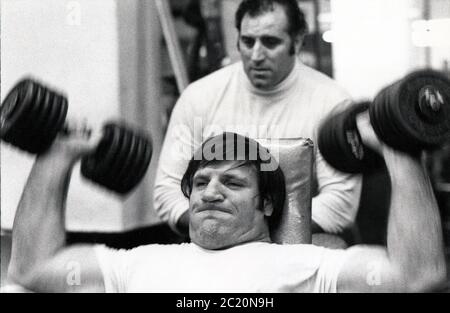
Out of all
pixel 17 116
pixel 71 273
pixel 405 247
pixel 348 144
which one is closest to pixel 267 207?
pixel 348 144

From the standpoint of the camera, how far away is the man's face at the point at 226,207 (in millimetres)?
1433

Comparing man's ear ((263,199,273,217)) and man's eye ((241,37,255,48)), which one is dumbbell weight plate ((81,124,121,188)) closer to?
man's ear ((263,199,273,217))

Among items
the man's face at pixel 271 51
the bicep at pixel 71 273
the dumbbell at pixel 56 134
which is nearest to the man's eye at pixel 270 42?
the man's face at pixel 271 51

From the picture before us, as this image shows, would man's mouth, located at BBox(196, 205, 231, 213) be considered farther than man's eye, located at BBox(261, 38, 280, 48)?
No

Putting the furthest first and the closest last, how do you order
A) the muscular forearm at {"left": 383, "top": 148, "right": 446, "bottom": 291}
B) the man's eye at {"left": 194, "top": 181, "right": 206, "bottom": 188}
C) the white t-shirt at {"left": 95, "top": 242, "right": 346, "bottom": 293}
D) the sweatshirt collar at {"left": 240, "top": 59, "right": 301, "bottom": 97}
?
the sweatshirt collar at {"left": 240, "top": 59, "right": 301, "bottom": 97} < the man's eye at {"left": 194, "top": 181, "right": 206, "bottom": 188} < the white t-shirt at {"left": 95, "top": 242, "right": 346, "bottom": 293} < the muscular forearm at {"left": 383, "top": 148, "right": 446, "bottom": 291}

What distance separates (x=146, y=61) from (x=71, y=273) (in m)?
0.77

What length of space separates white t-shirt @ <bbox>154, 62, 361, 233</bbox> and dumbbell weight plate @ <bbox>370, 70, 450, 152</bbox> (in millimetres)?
355

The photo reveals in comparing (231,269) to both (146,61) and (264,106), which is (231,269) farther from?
(146,61)

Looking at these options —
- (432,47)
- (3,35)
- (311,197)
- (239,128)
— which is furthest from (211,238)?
→ (3,35)

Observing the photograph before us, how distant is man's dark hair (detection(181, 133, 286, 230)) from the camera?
1.49 m

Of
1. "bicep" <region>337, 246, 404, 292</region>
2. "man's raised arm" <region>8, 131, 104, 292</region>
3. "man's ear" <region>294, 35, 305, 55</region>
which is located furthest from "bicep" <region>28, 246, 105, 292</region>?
"man's ear" <region>294, 35, 305, 55</region>

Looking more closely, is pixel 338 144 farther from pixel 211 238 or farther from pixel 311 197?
pixel 211 238

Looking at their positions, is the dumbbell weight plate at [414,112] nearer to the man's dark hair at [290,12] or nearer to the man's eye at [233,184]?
the man's eye at [233,184]

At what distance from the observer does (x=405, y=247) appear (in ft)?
4.12
